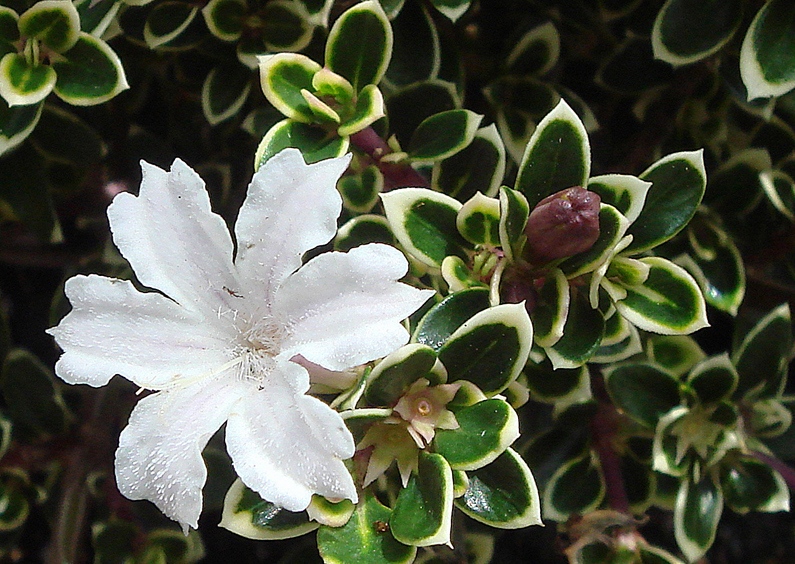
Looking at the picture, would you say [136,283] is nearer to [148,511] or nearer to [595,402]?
[148,511]

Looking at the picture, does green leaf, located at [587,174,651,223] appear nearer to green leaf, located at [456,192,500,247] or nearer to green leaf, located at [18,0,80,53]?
green leaf, located at [456,192,500,247]

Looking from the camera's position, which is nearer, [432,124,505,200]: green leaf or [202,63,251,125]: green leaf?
[432,124,505,200]: green leaf

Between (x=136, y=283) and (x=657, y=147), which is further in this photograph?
(x=657, y=147)

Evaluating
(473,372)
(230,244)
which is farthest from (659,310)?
(230,244)

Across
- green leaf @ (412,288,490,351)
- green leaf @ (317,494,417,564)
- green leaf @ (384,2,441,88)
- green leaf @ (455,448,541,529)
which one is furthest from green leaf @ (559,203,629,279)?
green leaf @ (384,2,441,88)

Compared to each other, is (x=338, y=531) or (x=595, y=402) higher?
(x=338, y=531)

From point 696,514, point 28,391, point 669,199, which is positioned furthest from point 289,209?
point 28,391

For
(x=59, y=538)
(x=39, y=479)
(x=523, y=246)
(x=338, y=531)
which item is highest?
(x=523, y=246)
